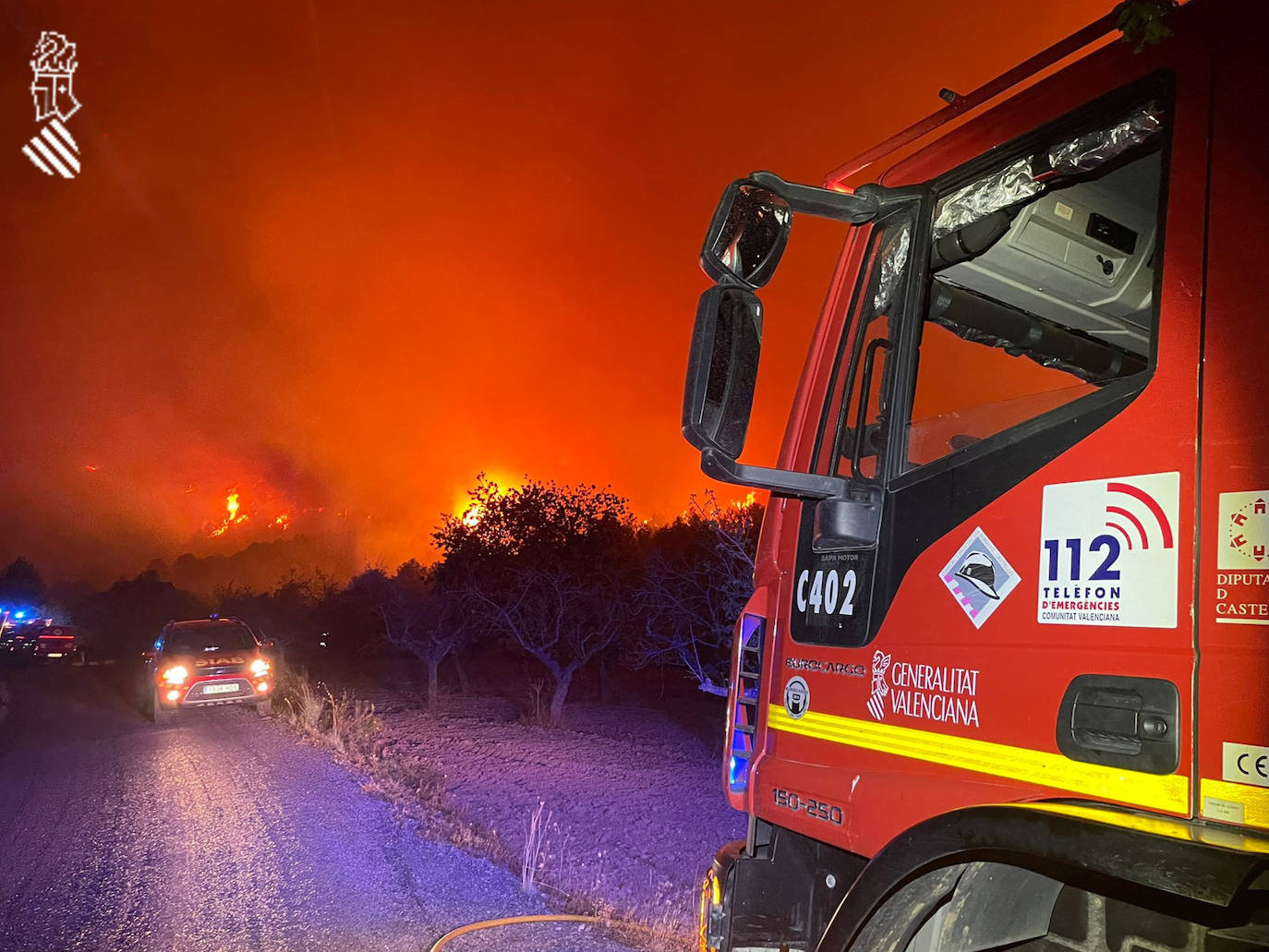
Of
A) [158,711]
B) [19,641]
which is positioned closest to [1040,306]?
[158,711]

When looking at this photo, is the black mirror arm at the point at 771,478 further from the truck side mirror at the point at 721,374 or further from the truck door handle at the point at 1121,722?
the truck door handle at the point at 1121,722

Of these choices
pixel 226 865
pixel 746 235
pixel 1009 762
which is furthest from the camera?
pixel 226 865

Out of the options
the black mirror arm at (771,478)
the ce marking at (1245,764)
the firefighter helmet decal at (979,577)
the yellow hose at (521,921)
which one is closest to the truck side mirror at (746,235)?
the black mirror arm at (771,478)

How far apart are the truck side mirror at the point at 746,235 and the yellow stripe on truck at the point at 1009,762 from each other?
1.18 meters

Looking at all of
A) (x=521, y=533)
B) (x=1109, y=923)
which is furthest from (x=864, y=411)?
(x=521, y=533)

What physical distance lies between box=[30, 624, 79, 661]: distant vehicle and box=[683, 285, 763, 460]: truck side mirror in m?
38.6

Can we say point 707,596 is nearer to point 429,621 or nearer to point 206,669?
point 206,669

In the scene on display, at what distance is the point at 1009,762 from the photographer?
5.82 feet

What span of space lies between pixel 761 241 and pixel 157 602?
83.8 metres

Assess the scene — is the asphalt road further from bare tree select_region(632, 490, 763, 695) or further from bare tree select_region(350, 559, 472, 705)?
bare tree select_region(350, 559, 472, 705)

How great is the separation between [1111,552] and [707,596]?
12.5 meters

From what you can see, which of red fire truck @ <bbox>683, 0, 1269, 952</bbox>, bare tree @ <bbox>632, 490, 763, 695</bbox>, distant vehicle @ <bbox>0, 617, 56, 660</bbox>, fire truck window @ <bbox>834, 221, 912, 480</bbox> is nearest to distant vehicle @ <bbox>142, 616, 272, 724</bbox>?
bare tree @ <bbox>632, 490, 763, 695</bbox>

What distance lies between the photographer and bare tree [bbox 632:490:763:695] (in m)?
12.8

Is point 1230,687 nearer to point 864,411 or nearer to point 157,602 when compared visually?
point 864,411
